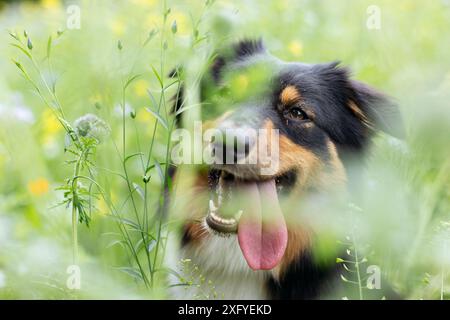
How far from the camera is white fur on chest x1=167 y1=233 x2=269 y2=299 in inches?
102

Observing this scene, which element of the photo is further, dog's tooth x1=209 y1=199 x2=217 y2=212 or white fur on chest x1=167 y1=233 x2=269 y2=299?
white fur on chest x1=167 y1=233 x2=269 y2=299

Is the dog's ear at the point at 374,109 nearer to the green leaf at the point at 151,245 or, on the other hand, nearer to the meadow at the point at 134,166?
the meadow at the point at 134,166

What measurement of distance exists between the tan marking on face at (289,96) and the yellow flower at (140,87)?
1438mm

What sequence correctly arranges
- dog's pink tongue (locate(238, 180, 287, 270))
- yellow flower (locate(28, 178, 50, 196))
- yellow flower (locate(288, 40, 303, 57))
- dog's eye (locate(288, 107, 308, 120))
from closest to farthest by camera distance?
dog's pink tongue (locate(238, 180, 287, 270))
dog's eye (locate(288, 107, 308, 120))
yellow flower (locate(28, 178, 50, 196))
yellow flower (locate(288, 40, 303, 57))

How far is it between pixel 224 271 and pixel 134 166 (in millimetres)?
1008

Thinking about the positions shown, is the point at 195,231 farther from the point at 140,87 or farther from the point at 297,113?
the point at 140,87

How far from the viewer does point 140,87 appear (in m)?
3.92

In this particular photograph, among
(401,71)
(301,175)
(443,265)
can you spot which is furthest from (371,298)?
(401,71)

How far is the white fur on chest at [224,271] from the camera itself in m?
2.59

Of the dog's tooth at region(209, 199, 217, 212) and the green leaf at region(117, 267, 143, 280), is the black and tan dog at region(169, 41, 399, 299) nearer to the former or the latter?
the dog's tooth at region(209, 199, 217, 212)

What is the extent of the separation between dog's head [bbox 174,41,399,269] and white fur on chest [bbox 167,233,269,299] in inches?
5.6

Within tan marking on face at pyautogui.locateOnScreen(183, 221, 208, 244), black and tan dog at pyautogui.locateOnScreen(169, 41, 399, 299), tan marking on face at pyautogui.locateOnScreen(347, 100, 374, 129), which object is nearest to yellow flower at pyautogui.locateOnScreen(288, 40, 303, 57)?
black and tan dog at pyautogui.locateOnScreen(169, 41, 399, 299)

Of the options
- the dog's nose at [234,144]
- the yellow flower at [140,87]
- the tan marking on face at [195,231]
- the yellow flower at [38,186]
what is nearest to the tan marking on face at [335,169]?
the dog's nose at [234,144]

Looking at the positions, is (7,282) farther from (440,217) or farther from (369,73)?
(369,73)
